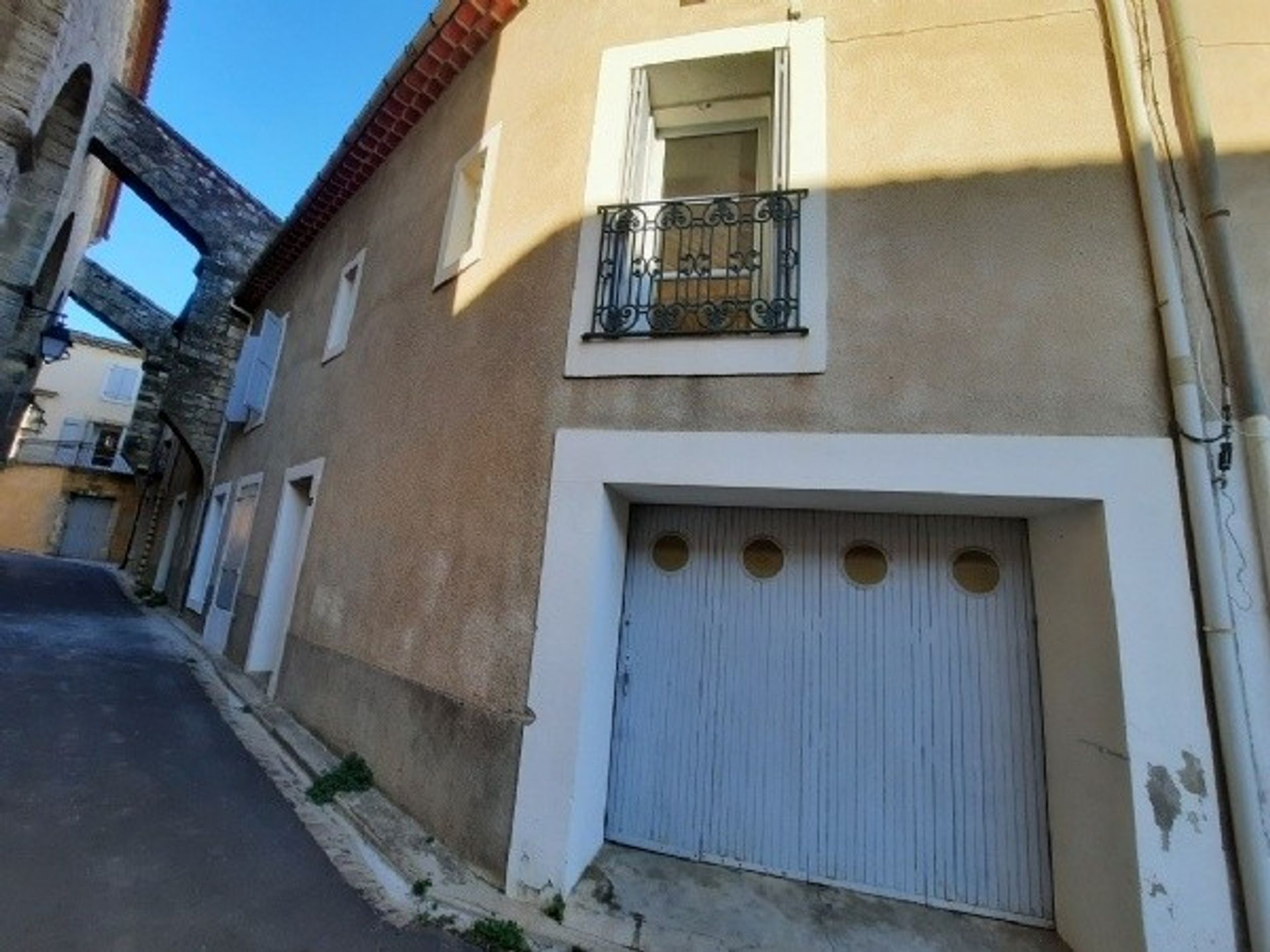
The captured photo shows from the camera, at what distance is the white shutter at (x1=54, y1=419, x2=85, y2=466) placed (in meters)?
29.8

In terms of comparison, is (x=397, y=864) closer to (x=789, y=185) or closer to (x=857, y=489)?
(x=857, y=489)

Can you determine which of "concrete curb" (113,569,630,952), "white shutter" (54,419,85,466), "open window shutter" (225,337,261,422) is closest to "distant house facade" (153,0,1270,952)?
"concrete curb" (113,569,630,952)

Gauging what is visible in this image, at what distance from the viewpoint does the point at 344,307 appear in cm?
789

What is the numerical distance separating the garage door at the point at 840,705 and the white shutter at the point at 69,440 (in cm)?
3886

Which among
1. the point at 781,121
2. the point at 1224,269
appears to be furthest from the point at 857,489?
the point at 781,121

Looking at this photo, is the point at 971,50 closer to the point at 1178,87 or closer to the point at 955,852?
the point at 1178,87

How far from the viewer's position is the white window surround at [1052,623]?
2645 millimetres

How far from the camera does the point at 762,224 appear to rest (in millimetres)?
4008

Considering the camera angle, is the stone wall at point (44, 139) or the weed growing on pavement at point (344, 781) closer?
the weed growing on pavement at point (344, 781)

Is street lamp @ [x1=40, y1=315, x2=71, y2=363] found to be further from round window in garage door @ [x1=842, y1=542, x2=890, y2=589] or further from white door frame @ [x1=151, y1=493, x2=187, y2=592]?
round window in garage door @ [x1=842, y1=542, x2=890, y2=589]

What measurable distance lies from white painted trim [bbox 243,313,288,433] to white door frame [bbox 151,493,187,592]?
22.3ft

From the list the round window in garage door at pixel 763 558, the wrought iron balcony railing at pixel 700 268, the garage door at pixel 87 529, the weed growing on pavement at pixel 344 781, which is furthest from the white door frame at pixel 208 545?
the garage door at pixel 87 529

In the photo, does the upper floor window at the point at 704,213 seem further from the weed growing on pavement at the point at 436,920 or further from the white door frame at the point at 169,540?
the white door frame at the point at 169,540

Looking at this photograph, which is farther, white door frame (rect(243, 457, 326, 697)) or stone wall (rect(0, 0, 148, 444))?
white door frame (rect(243, 457, 326, 697))
